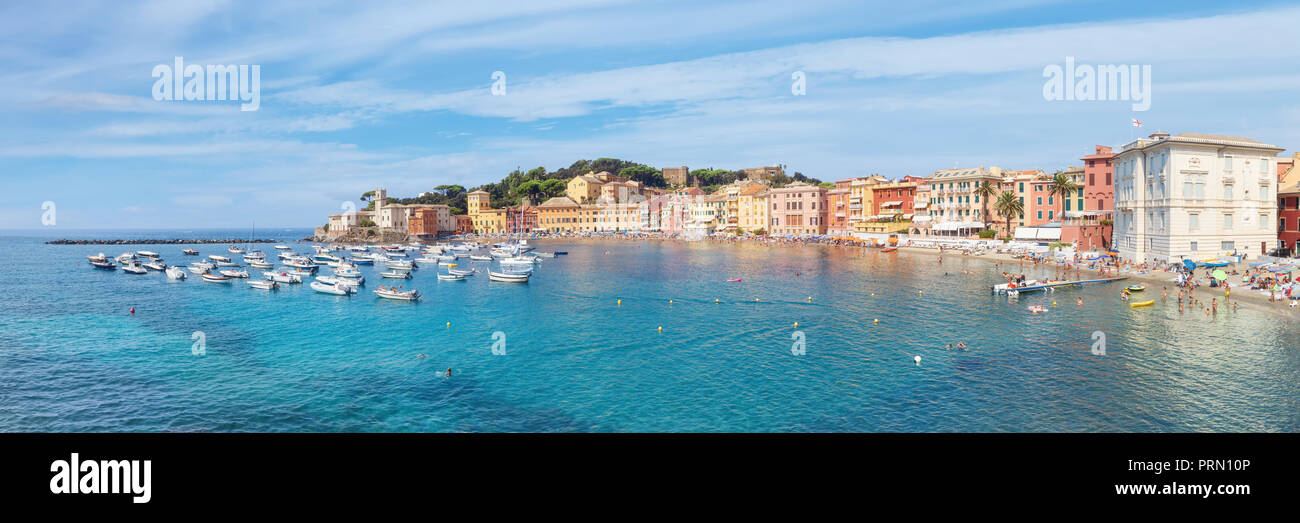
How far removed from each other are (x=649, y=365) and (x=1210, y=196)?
56111 millimetres

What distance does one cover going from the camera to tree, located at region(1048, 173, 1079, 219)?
8706 cm

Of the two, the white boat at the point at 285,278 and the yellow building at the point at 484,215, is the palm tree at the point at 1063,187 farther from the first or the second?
the yellow building at the point at 484,215

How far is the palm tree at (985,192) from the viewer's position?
333 feet

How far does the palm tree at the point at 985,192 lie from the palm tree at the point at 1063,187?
8.74 meters

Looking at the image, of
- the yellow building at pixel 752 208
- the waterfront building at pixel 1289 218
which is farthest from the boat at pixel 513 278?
the yellow building at pixel 752 208

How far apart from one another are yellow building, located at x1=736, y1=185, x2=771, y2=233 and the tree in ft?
208

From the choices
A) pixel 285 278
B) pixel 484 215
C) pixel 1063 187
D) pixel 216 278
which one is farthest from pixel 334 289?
pixel 484 215

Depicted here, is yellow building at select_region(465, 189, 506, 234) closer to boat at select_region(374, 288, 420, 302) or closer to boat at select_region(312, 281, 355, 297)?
boat at select_region(312, 281, 355, 297)

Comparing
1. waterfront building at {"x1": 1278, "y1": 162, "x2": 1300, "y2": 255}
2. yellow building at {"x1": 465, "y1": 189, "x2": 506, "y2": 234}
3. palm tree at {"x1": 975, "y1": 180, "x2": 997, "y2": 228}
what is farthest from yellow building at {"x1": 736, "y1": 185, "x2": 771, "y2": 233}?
waterfront building at {"x1": 1278, "y1": 162, "x2": 1300, "y2": 255}

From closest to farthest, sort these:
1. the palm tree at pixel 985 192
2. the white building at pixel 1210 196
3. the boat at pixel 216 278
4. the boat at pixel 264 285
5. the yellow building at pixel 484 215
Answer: the white building at pixel 1210 196 → the boat at pixel 264 285 → the boat at pixel 216 278 → the palm tree at pixel 985 192 → the yellow building at pixel 484 215

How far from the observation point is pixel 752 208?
154500 mm
